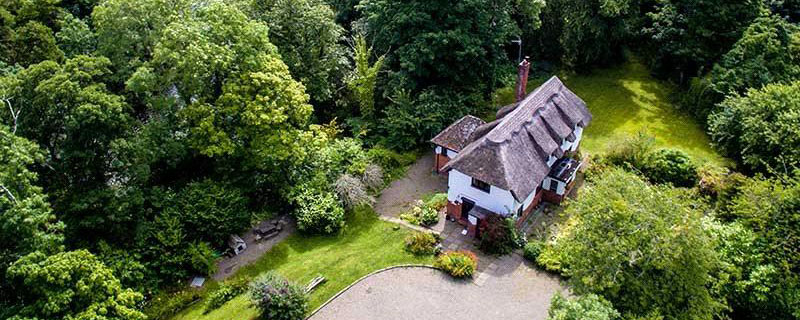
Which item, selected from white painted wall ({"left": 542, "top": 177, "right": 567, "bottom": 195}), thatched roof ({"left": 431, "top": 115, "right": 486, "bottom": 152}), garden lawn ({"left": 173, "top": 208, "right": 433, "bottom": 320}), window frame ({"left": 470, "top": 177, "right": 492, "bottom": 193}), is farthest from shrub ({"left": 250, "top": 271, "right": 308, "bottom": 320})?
white painted wall ({"left": 542, "top": 177, "right": 567, "bottom": 195})

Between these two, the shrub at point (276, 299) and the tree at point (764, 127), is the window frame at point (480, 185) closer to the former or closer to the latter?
the shrub at point (276, 299)

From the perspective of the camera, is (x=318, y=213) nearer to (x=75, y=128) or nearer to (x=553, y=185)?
(x=75, y=128)

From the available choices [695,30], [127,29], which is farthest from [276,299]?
[695,30]

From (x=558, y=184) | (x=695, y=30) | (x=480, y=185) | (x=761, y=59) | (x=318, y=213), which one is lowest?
(x=318, y=213)

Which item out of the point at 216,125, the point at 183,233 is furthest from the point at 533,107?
the point at 183,233

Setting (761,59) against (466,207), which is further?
(761,59)

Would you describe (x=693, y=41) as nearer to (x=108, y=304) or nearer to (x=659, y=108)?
(x=659, y=108)

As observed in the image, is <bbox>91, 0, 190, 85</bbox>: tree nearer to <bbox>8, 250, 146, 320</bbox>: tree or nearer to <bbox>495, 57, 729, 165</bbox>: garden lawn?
<bbox>8, 250, 146, 320</bbox>: tree
